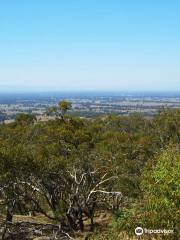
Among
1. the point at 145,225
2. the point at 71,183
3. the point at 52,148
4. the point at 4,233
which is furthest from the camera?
the point at 52,148

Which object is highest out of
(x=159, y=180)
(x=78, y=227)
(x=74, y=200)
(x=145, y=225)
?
(x=159, y=180)

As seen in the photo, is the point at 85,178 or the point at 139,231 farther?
the point at 85,178

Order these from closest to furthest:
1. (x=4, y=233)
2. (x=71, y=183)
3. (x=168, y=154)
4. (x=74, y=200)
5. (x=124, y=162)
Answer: (x=168, y=154), (x=4, y=233), (x=74, y=200), (x=71, y=183), (x=124, y=162)

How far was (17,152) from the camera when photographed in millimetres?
24219

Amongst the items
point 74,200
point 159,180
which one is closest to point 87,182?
point 74,200

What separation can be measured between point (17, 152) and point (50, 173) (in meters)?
2.85

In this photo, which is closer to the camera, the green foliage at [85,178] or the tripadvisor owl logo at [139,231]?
the tripadvisor owl logo at [139,231]

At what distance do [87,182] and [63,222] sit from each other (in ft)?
9.93

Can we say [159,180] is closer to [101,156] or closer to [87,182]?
[87,182]

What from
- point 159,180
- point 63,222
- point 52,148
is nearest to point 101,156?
point 52,148

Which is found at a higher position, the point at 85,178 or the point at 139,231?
the point at 139,231

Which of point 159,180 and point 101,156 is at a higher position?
point 159,180

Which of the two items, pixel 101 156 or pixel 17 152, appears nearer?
pixel 17 152

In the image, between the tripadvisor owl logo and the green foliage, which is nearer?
the tripadvisor owl logo
